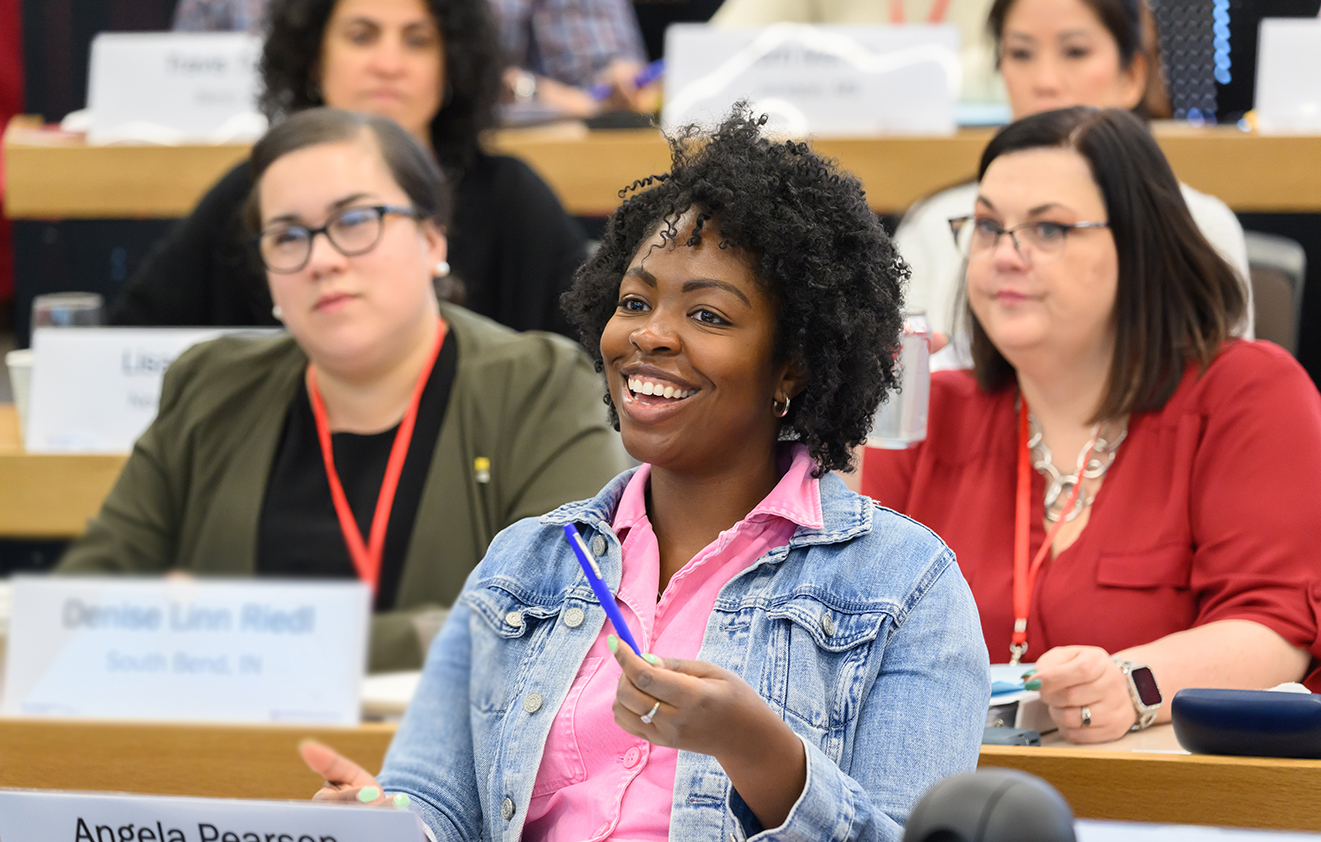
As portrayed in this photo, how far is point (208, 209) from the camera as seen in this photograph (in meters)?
2.88

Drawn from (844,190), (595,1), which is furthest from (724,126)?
(595,1)

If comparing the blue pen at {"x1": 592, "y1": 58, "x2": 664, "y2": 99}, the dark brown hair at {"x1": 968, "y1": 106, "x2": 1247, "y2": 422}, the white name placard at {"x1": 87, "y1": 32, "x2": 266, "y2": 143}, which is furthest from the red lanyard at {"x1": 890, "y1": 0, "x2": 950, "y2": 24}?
the dark brown hair at {"x1": 968, "y1": 106, "x2": 1247, "y2": 422}

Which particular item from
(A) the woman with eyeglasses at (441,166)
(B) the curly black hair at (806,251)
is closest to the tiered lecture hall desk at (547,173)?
(A) the woman with eyeglasses at (441,166)

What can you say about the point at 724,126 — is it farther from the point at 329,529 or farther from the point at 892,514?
the point at 329,529

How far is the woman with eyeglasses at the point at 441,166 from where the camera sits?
2.84 m

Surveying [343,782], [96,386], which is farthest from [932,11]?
[343,782]

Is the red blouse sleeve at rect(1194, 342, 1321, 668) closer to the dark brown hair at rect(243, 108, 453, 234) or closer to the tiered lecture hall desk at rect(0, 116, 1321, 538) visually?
the tiered lecture hall desk at rect(0, 116, 1321, 538)

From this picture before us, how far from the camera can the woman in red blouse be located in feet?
5.67

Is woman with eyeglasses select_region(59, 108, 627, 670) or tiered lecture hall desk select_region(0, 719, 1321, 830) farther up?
woman with eyeglasses select_region(59, 108, 627, 670)

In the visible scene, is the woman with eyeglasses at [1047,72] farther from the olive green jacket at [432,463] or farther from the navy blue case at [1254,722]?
the navy blue case at [1254,722]

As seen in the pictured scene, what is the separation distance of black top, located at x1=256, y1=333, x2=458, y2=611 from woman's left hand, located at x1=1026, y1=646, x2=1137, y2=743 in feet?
3.09

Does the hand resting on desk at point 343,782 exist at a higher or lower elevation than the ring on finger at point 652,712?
lower

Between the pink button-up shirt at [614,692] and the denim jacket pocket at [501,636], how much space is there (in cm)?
7

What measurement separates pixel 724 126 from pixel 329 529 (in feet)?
3.26
